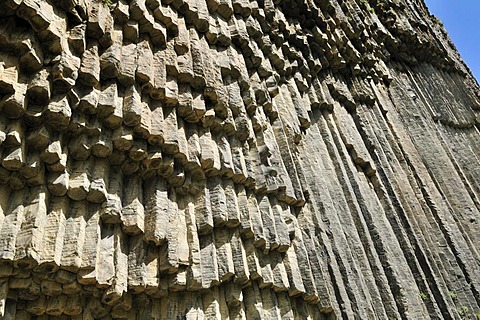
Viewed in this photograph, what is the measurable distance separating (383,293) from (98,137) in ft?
12.1

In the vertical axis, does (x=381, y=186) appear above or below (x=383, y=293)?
above

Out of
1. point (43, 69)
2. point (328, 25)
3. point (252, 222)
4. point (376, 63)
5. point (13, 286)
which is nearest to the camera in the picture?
point (13, 286)

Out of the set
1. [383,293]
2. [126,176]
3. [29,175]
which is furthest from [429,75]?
[29,175]

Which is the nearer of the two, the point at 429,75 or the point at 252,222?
the point at 252,222

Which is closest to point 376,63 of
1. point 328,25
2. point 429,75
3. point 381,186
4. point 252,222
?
point 328,25

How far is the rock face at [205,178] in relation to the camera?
3.11m

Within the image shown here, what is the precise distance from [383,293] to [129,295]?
3168 mm

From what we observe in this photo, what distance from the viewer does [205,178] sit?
4062 mm

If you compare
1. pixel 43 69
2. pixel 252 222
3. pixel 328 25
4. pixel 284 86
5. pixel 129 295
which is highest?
pixel 328 25

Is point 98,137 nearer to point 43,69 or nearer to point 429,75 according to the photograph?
point 43,69

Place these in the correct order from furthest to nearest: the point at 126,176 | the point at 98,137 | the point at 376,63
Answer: the point at 376,63 → the point at 126,176 → the point at 98,137

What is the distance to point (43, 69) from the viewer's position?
3.23 meters

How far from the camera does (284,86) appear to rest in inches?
235

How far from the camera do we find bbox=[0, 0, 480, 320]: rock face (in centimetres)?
311
